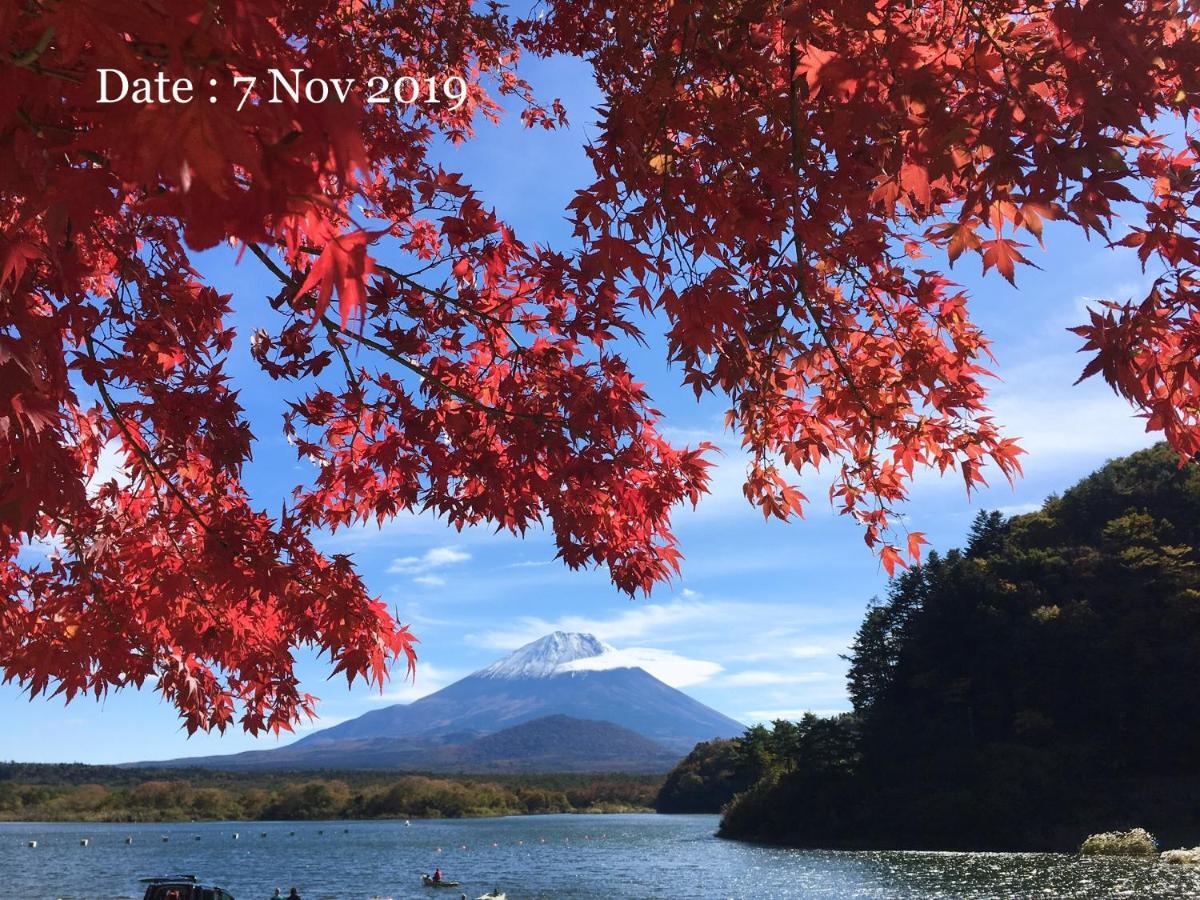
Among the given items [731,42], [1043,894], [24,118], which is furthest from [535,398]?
[1043,894]

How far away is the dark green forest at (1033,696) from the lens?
41.6 m

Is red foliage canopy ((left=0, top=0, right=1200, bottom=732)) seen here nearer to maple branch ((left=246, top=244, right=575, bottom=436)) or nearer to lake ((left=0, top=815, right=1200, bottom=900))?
maple branch ((left=246, top=244, right=575, bottom=436))

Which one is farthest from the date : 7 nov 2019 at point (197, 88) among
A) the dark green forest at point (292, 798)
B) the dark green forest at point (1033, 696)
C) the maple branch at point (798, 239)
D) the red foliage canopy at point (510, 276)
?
the dark green forest at point (292, 798)

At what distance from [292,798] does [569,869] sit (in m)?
94.6

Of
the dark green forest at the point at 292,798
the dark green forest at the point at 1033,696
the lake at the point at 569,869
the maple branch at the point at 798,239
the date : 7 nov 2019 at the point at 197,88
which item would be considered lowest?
the dark green forest at the point at 292,798

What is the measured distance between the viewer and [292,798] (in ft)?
433

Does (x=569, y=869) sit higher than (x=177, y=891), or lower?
lower

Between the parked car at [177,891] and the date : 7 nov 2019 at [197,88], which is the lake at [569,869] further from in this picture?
the date : 7 nov 2019 at [197,88]

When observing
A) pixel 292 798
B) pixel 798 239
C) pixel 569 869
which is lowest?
pixel 292 798

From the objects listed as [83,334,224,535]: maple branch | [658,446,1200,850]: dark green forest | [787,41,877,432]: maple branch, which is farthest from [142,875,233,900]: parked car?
[658,446,1200,850]: dark green forest

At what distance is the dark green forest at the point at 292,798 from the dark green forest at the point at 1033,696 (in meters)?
86.2

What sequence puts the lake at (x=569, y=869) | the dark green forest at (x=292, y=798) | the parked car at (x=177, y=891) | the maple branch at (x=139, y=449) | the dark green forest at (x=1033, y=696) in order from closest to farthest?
the maple branch at (x=139, y=449), the parked car at (x=177, y=891), the lake at (x=569, y=869), the dark green forest at (x=1033, y=696), the dark green forest at (x=292, y=798)

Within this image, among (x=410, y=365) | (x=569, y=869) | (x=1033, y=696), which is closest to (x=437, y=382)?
(x=410, y=365)

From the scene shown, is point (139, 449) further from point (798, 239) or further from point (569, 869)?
point (569, 869)
